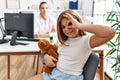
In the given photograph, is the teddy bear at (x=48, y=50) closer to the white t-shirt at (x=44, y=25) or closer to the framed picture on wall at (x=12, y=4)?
the white t-shirt at (x=44, y=25)

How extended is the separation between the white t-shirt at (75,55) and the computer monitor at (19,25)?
1.00 meters

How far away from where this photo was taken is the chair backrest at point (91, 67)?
1668 millimetres

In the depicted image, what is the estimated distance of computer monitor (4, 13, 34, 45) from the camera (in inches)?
100

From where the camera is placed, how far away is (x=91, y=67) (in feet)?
5.49

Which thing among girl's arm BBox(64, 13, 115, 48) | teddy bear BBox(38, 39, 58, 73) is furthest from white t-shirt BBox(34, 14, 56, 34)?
girl's arm BBox(64, 13, 115, 48)

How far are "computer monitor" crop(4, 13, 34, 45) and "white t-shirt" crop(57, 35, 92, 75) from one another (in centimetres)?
100

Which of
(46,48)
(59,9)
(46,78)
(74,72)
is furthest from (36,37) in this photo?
(59,9)

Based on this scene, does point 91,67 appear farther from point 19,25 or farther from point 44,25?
point 44,25

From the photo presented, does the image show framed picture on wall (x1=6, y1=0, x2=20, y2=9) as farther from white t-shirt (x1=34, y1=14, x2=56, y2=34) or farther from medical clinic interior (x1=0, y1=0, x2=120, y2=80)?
white t-shirt (x1=34, y1=14, x2=56, y2=34)

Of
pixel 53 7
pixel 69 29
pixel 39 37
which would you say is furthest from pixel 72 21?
pixel 53 7

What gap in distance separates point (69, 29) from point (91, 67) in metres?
0.37

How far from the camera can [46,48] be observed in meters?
1.93

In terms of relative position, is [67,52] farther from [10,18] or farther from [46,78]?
[10,18]

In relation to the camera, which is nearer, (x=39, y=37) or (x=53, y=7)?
(x=39, y=37)
